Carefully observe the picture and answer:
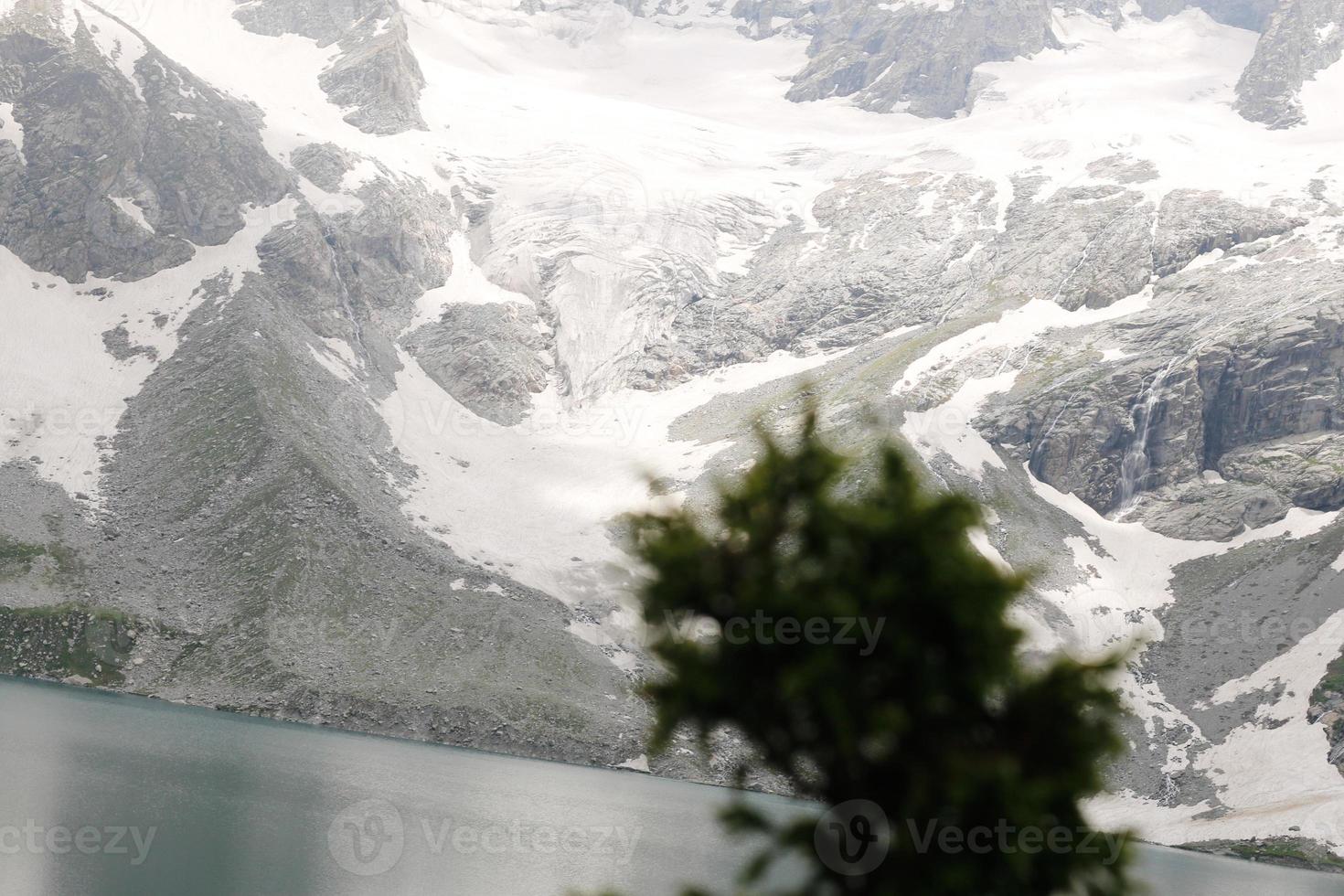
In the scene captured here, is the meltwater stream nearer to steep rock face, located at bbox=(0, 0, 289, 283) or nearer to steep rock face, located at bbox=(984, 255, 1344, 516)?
steep rock face, located at bbox=(984, 255, 1344, 516)

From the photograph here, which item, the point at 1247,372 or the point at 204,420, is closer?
the point at 204,420

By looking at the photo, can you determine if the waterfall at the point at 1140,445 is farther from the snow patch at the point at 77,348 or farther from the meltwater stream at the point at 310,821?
the snow patch at the point at 77,348

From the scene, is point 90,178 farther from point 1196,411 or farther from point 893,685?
point 893,685

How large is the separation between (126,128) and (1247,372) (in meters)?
200

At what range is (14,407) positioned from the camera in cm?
14762

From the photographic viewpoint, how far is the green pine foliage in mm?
10516

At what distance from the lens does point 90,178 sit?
623ft

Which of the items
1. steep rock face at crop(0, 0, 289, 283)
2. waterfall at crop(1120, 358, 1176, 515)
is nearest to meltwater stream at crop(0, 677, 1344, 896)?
waterfall at crop(1120, 358, 1176, 515)

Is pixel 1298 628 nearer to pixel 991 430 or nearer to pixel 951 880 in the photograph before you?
pixel 991 430

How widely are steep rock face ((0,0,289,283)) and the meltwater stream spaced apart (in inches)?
4283

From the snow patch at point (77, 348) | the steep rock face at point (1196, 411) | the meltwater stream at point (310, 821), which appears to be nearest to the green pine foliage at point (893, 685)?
the meltwater stream at point (310, 821)

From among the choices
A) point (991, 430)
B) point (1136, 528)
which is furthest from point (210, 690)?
point (1136, 528)

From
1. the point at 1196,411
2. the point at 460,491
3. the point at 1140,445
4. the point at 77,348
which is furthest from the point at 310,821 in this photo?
the point at 1196,411

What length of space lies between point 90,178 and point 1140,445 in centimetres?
18637
